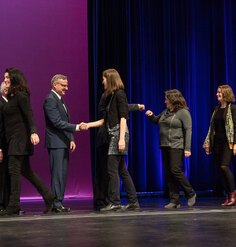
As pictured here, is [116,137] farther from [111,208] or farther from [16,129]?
[16,129]

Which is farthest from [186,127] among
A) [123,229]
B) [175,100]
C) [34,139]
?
[123,229]

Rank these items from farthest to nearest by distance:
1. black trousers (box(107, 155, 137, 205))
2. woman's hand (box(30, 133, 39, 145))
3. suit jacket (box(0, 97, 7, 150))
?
black trousers (box(107, 155, 137, 205))
suit jacket (box(0, 97, 7, 150))
woman's hand (box(30, 133, 39, 145))

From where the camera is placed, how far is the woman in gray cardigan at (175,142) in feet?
18.8

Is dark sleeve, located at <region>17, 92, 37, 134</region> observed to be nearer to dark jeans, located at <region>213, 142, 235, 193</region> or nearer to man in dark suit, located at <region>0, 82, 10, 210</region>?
man in dark suit, located at <region>0, 82, 10, 210</region>

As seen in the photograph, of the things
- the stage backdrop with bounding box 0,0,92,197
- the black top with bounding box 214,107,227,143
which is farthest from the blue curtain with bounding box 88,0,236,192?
the black top with bounding box 214,107,227,143

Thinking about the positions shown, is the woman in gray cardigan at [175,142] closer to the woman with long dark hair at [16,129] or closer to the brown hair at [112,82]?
the brown hair at [112,82]

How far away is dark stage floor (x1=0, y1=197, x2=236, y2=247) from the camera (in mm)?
3463

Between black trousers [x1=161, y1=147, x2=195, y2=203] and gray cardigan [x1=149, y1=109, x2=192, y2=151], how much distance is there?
0.07 meters

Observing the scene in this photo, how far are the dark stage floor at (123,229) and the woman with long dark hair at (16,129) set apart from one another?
25cm

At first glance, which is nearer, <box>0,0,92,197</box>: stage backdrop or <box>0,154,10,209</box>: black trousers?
<box>0,154,10,209</box>: black trousers

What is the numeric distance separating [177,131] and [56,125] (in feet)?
3.95

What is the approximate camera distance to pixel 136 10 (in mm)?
7805

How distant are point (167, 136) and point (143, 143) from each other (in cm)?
210

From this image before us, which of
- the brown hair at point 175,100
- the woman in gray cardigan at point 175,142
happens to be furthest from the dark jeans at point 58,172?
the brown hair at point 175,100
